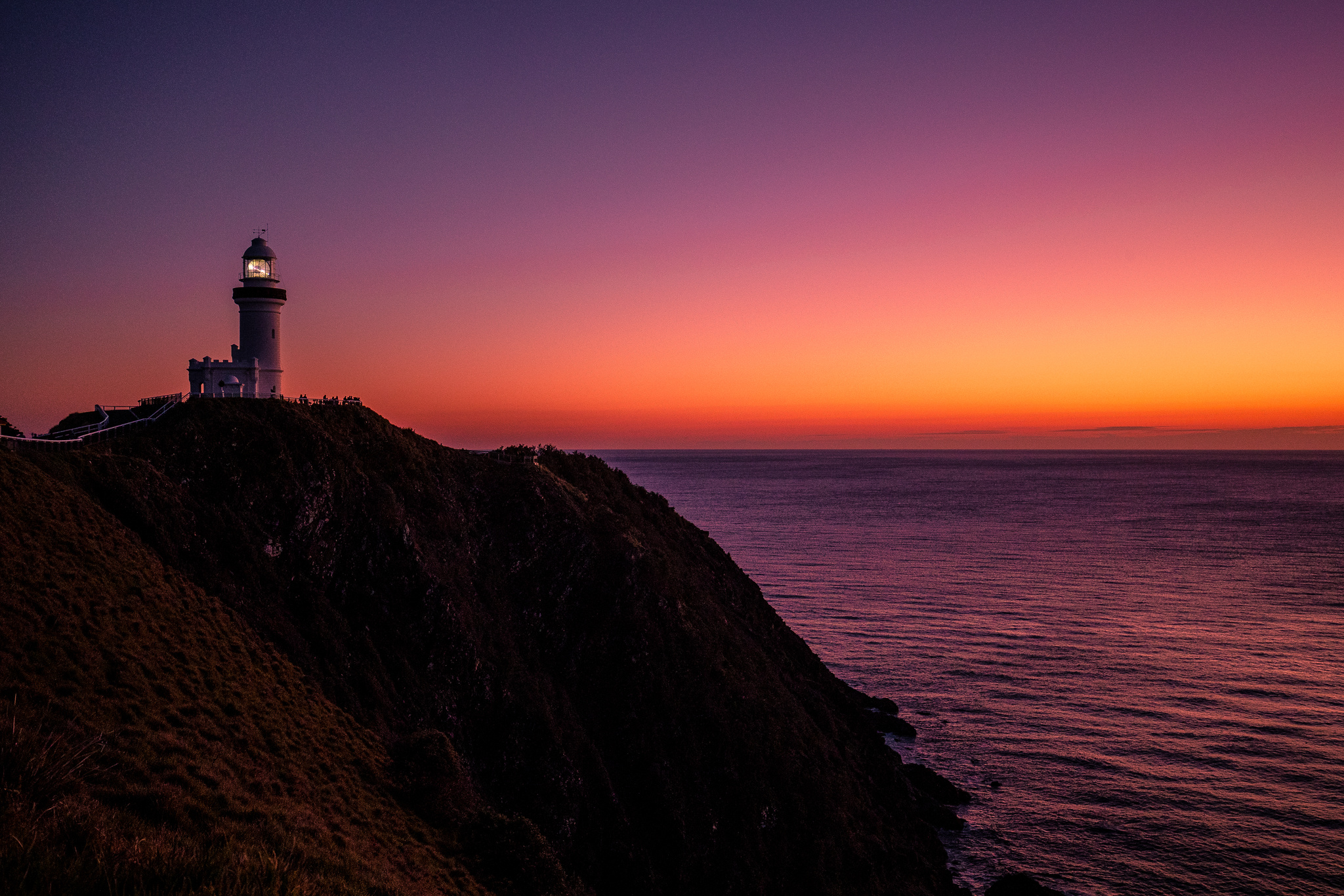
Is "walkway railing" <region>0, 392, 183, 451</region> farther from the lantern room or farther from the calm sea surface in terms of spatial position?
the calm sea surface

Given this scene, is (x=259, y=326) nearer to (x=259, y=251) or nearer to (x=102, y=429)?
(x=259, y=251)

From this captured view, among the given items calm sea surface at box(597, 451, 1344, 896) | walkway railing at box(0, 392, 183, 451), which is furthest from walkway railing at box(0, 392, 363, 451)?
calm sea surface at box(597, 451, 1344, 896)

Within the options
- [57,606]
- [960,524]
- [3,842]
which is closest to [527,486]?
[57,606]

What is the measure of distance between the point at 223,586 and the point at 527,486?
18244 mm

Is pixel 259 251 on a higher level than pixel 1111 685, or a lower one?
higher

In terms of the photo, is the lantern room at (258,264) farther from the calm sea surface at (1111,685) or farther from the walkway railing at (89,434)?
the calm sea surface at (1111,685)

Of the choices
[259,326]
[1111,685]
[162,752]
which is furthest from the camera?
[1111,685]

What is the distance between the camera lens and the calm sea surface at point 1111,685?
3228 centimetres

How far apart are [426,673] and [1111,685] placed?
47625 millimetres

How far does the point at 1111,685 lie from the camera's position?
161ft

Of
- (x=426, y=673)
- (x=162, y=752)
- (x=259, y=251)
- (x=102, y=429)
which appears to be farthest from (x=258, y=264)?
(x=162, y=752)

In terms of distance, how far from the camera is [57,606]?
19.7 metres

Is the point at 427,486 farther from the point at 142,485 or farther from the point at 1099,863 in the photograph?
the point at 1099,863

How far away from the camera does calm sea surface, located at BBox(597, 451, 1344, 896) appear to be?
32281 millimetres
